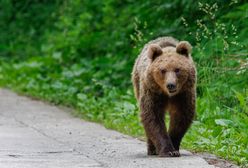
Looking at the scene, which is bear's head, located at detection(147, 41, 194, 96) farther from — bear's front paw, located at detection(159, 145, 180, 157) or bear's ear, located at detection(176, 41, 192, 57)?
bear's front paw, located at detection(159, 145, 180, 157)

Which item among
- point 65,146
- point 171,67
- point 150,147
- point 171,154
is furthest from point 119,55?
point 171,154

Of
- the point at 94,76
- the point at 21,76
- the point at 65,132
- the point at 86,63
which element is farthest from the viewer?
the point at 21,76

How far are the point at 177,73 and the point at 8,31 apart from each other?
50.5ft

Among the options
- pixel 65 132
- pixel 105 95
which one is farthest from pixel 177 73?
pixel 105 95

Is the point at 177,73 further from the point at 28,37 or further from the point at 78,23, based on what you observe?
the point at 28,37

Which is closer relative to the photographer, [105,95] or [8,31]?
[105,95]

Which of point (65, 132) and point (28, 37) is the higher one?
point (28, 37)

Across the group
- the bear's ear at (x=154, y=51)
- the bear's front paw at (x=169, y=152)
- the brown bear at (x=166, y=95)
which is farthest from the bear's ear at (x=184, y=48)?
the bear's front paw at (x=169, y=152)

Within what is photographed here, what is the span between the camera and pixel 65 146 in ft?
30.5

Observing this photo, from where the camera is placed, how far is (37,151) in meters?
8.74

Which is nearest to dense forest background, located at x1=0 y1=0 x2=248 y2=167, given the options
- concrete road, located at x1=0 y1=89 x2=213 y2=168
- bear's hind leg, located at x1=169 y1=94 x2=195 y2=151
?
bear's hind leg, located at x1=169 y1=94 x2=195 y2=151

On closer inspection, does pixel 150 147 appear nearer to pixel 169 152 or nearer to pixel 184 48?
pixel 169 152

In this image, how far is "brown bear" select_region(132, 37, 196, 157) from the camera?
851 centimetres

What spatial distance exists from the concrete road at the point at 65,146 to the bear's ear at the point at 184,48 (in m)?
1.09
